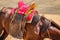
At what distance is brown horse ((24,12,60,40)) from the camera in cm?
304

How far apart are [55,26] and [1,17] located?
3.53 ft

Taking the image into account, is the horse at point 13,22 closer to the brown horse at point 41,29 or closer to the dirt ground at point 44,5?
the brown horse at point 41,29

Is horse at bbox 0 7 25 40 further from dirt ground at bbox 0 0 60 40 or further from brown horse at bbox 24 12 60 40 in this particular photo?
A: dirt ground at bbox 0 0 60 40

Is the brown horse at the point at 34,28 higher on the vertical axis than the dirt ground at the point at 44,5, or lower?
higher

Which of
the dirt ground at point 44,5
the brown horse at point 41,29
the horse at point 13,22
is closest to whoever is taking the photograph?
the brown horse at point 41,29

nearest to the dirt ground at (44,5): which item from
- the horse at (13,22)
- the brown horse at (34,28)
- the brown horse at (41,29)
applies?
the horse at (13,22)

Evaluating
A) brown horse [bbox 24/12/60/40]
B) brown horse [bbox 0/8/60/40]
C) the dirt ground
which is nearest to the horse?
brown horse [bbox 0/8/60/40]

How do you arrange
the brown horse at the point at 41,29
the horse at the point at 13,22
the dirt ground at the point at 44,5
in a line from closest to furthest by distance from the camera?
the brown horse at the point at 41,29 < the horse at the point at 13,22 < the dirt ground at the point at 44,5

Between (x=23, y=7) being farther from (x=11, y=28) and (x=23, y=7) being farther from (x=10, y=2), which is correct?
(x=10, y=2)

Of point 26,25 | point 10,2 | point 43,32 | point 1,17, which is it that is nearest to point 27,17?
point 26,25

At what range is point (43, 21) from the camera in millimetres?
3123

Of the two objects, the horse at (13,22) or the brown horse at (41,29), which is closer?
the brown horse at (41,29)

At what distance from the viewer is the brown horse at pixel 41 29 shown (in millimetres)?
3035

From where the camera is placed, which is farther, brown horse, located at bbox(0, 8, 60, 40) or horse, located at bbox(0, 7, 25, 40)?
horse, located at bbox(0, 7, 25, 40)
